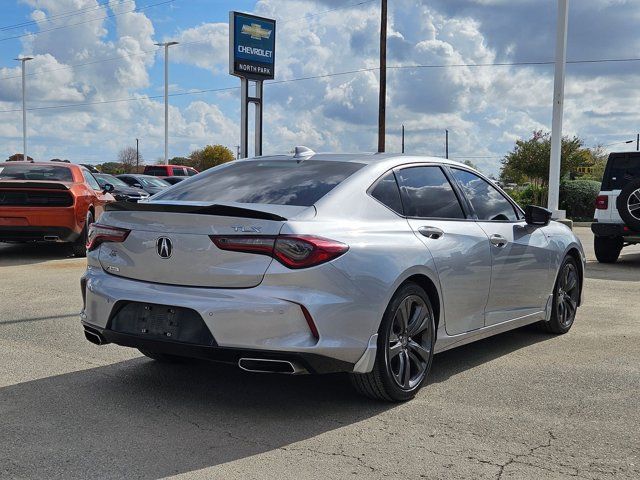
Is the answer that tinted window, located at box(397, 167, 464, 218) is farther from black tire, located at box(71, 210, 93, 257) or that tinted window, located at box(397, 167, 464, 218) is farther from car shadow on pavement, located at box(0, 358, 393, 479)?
black tire, located at box(71, 210, 93, 257)

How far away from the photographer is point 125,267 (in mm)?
Result: 4492

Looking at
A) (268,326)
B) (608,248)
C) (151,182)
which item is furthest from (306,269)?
(151,182)

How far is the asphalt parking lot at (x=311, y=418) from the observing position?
3.62m

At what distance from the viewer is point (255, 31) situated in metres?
17.9

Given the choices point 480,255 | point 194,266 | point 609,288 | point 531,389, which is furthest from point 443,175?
point 609,288

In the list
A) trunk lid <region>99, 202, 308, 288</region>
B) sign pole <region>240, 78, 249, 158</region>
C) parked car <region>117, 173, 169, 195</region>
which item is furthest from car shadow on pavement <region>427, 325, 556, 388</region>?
parked car <region>117, 173, 169, 195</region>

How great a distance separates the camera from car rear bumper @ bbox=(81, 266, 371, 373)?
4.01 m

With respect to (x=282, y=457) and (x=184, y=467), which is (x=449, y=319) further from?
(x=184, y=467)

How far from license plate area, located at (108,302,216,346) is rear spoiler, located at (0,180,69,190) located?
8.40m

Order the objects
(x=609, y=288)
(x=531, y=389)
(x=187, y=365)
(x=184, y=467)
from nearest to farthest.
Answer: (x=184, y=467) < (x=531, y=389) < (x=187, y=365) < (x=609, y=288)

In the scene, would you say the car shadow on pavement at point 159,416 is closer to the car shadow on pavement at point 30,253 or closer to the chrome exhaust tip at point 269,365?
the chrome exhaust tip at point 269,365

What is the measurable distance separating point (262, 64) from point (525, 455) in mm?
15170

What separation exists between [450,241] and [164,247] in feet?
6.30

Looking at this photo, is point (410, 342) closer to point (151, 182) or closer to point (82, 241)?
point (82, 241)
